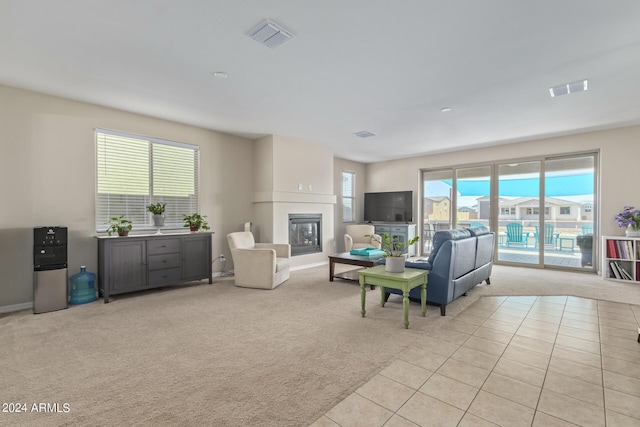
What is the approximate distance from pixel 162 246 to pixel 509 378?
4.51 m

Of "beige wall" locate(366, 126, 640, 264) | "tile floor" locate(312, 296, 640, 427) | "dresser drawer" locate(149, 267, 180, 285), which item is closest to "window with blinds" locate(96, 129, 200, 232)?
"dresser drawer" locate(149, 267, 180, 285)

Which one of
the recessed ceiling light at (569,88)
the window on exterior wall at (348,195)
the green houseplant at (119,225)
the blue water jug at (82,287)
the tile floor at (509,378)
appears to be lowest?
the tile floor at (509,378)

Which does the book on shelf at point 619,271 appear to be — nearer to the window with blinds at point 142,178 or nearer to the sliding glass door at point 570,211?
the sliding glass door at point 570,211

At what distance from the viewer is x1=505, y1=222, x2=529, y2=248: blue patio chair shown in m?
6.64

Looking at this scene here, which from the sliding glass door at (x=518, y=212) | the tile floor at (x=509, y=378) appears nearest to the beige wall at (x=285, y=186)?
the tile floor at (x=509, y=378)

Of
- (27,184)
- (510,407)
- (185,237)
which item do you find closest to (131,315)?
(185,237)

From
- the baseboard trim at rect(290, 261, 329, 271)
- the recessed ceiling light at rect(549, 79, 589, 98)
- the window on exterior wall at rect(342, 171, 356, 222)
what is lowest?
the baseboard trim at rect(290, 261, 329, 271)

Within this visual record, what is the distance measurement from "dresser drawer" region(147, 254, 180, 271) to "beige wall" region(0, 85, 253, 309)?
2.58 feet

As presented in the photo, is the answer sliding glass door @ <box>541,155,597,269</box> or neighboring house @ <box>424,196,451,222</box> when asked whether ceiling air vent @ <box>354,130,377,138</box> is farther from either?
sliding glass door @ <box>541,155,597,269</box>

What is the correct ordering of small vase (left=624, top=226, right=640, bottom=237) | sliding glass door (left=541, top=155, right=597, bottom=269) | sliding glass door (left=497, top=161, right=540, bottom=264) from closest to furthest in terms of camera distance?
small vase (left=624, top=226, right=640, bottom=237) → sliding glass door (left=541, top=155, right=597, bottom=269) → sliding glass door (left=497, top=161, right=540, bottom=264)

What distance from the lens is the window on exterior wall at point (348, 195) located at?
852cm

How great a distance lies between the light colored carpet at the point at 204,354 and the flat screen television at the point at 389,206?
3.87m

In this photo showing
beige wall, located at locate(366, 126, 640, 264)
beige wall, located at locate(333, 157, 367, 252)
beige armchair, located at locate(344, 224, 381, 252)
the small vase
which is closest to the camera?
the small vase

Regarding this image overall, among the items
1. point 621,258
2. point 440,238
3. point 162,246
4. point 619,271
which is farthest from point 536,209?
point 162,246
